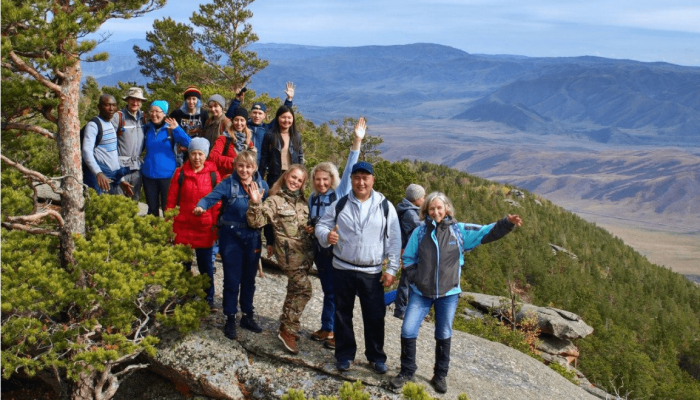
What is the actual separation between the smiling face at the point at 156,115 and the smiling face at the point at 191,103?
2.26 feet

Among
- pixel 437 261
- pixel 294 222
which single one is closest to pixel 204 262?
pixel 294 222

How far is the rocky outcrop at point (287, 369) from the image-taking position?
7.63 m

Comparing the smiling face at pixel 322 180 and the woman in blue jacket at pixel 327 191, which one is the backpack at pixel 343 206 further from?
the smiling face at pixel 322 180

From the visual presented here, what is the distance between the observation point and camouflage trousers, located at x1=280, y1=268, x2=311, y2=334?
7617 mm

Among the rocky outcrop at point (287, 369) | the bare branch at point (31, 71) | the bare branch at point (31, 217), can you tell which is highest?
the bare branch at point (31, 71)

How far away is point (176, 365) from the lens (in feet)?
26.5

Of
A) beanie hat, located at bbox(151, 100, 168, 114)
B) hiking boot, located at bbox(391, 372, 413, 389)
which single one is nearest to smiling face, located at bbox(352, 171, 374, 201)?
hiking boot, located at bbox(391, 372, 413, 389)

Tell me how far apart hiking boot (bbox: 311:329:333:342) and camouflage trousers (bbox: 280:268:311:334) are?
1.78ft

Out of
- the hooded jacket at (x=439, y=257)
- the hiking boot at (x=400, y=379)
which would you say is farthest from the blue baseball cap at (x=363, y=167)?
the hiking boot at (x=400, y=379)

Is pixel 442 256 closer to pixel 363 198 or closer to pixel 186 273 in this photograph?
pixel 363 198

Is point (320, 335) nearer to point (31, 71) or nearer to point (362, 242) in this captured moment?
point (362, 242)

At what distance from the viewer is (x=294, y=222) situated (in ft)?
24.7

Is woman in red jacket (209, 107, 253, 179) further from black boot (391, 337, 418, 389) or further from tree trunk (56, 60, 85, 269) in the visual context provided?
black boot (391, 337, 418, 389)

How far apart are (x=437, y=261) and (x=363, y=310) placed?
117 centimetres
